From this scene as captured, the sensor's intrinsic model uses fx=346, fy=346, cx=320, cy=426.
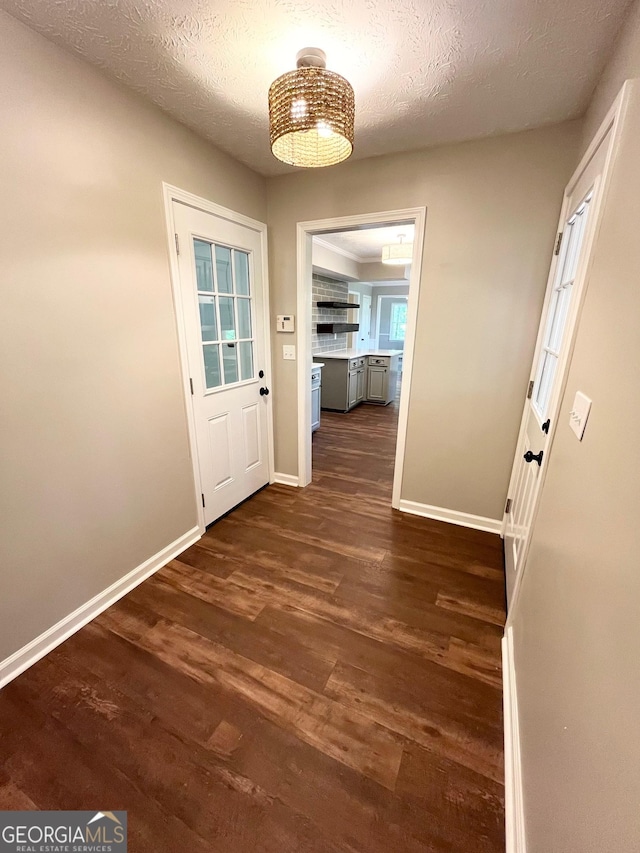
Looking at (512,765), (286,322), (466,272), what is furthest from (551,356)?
(286,322)

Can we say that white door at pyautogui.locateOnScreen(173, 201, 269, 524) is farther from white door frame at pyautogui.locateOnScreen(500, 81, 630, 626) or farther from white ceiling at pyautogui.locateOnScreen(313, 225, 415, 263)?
white door frame at pyautogui.locateOnScreen(500, 81, 630, 626)

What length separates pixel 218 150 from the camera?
210 centimetres

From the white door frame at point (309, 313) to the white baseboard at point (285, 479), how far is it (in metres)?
0.05

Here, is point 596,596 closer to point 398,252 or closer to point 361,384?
point 398,252

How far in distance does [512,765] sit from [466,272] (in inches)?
91.1

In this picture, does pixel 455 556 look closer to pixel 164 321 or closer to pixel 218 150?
pixel 164 321

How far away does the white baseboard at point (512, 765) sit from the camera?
98cm

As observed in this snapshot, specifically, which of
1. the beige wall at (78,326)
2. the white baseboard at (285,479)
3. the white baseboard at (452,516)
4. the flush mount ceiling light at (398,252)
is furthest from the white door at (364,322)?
the beige wall at (78,326)

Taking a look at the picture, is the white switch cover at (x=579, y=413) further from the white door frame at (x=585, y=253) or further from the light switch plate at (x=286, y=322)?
the light switch plate at (x=286, y=322)

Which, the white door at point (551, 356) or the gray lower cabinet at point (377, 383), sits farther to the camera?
the gray lower cabinet at point (377, 383)

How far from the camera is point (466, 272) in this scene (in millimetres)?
2139

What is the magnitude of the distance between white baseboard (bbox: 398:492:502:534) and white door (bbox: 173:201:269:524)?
51.2 inches

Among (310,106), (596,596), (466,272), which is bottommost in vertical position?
(596,596)

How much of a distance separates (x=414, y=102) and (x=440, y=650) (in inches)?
101
